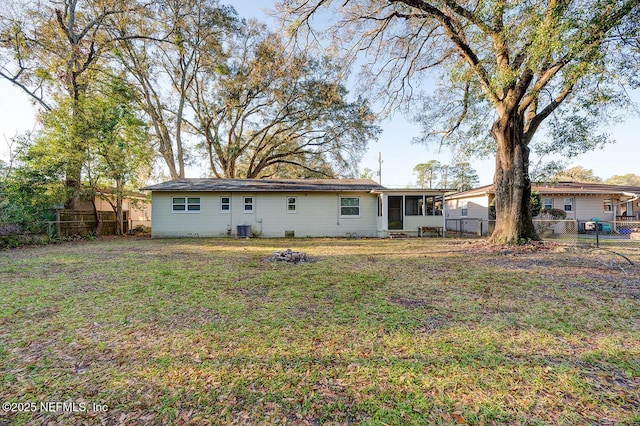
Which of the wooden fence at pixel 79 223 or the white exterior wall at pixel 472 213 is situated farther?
the white exterior wall at pixel 472 213

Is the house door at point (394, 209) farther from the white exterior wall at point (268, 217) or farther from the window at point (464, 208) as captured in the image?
the window at point (464, 208)

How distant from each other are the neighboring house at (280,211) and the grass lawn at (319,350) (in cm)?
866

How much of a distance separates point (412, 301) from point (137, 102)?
21.1 meters

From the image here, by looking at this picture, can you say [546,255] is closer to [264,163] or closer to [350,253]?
[350,253]

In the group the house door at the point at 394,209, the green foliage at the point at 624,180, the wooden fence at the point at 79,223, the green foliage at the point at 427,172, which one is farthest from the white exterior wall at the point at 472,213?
the green foliage at the point at 624,180

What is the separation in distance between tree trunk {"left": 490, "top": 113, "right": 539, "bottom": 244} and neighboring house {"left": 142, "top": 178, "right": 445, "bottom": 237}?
4.25m

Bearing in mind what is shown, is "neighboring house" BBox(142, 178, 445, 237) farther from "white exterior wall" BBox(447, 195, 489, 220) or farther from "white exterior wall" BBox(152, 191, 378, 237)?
"white exterior wall" BBox(447, 195, 489, 220)

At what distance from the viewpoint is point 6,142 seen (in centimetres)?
1077

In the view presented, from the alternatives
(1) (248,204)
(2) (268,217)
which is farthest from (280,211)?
(1) (248,204)

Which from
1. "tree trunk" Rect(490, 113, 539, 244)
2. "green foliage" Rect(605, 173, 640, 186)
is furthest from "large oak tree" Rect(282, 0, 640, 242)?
"green foliage" Rect(605, 173, 640, 186)

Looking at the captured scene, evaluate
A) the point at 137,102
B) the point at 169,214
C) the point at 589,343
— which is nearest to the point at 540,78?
the point at 589,343

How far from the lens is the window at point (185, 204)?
1409cm

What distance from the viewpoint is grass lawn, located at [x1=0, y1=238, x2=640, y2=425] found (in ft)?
6.22

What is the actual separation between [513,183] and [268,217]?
36.0 ft
